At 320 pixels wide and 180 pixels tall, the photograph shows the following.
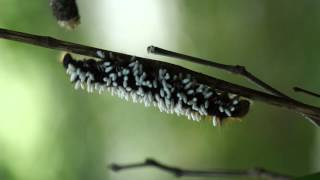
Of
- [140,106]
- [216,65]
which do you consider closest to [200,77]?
[216,65]

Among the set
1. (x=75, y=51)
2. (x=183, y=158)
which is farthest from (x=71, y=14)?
(x=183, y=158)

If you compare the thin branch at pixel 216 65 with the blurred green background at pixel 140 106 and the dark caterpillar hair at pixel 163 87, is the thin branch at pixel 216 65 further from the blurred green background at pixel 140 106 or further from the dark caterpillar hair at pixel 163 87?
the blurred green background at pixel 140 106

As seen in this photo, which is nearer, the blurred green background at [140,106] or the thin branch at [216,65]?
the thin branch at [216,65]

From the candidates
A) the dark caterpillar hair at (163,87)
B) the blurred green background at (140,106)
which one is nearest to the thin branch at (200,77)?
the dark caterpillar hair at (163,87)

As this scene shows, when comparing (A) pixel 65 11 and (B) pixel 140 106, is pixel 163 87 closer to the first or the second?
(A) pixel 65 11

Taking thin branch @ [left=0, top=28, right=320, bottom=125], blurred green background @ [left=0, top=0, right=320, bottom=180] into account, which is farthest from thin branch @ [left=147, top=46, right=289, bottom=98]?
blurred green background @ [left=0, top=0, right=320, bottom=180]

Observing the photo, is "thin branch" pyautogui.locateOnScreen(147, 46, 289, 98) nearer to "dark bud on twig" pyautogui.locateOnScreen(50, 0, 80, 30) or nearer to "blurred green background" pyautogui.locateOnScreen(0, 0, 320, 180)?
"dark bud on twig" pyautogui.locateOnScreen(50, 0, 80, 30)
